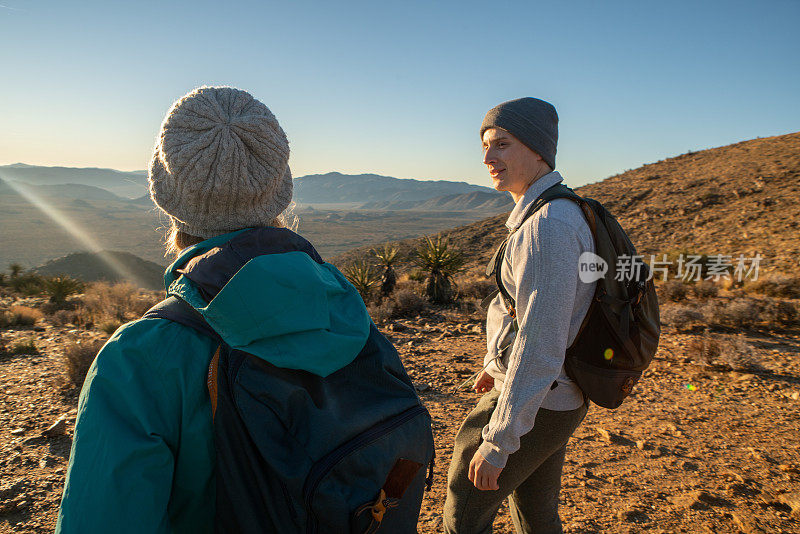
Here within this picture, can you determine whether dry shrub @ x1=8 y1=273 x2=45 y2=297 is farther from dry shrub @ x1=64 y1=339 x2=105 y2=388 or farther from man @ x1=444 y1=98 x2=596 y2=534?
man @ x1=444 y1=98 x2=596 y2=534

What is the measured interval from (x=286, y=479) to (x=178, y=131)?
33.7 inches

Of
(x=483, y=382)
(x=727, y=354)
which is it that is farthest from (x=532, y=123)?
(x=727, y=354)

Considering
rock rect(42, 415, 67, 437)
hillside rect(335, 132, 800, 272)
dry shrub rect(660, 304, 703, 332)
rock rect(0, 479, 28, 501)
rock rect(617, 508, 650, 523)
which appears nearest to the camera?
rock rect(617, 508, 650, 523)

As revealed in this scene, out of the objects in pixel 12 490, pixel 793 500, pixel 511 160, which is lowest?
pixel 12 490

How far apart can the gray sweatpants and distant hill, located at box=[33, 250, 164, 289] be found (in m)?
33.4

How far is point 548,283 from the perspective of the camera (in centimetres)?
136

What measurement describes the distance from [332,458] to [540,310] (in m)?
0.77

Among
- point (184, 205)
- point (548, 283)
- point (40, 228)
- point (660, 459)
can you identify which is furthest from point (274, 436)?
point (40, 228)

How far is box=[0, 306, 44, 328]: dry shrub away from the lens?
8289mm

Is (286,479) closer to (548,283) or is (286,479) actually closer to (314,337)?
(314,337)

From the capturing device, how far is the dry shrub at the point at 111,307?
29.0ft

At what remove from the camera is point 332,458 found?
894 mm

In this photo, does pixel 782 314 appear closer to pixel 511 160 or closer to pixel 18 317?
pixel 511 160

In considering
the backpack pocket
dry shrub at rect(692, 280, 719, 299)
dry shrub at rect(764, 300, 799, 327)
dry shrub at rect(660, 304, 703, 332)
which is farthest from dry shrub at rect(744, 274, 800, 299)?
the backpack pocket
